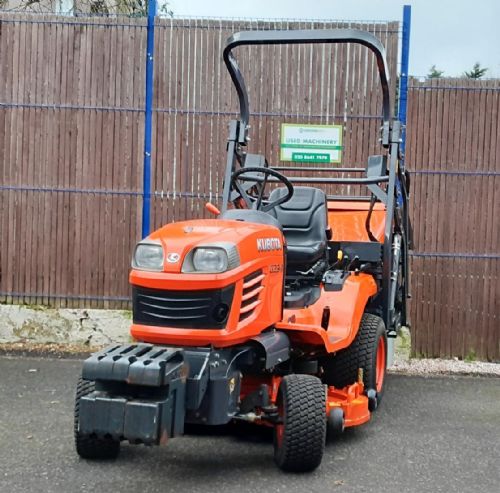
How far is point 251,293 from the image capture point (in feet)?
13.7

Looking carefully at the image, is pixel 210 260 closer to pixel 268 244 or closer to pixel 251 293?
pixel 251 293

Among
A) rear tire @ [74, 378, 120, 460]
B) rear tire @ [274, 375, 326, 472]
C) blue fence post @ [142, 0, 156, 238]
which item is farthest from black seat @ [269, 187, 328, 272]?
blue fence post @ [142, 0, 156, 238]

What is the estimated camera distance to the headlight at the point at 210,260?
394 centimetres

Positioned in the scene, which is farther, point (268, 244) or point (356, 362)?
point (356, 362)

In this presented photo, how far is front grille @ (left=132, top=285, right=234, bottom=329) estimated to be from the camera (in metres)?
3.92

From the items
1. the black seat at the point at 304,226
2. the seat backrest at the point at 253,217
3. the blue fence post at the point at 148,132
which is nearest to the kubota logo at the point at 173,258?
the seat backrest at the point at 253,217

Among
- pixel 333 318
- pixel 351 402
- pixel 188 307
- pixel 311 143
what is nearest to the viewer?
pixel 188 307

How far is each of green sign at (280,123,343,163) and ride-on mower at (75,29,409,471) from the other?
185 cm

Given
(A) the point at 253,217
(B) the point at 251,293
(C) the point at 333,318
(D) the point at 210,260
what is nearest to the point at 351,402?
(C) the point at 333,318

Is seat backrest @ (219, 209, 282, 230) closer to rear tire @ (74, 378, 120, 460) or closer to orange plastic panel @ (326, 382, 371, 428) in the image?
orange plastic panel @ (326, 382, 371, 428)

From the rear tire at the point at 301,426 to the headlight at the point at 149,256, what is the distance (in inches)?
37.9

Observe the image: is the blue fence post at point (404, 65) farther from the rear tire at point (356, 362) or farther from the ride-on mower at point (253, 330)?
the rear tire at point (356, 362)

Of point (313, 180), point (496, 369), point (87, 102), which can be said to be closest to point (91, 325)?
point (87, 102)

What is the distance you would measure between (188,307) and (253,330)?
42cm
